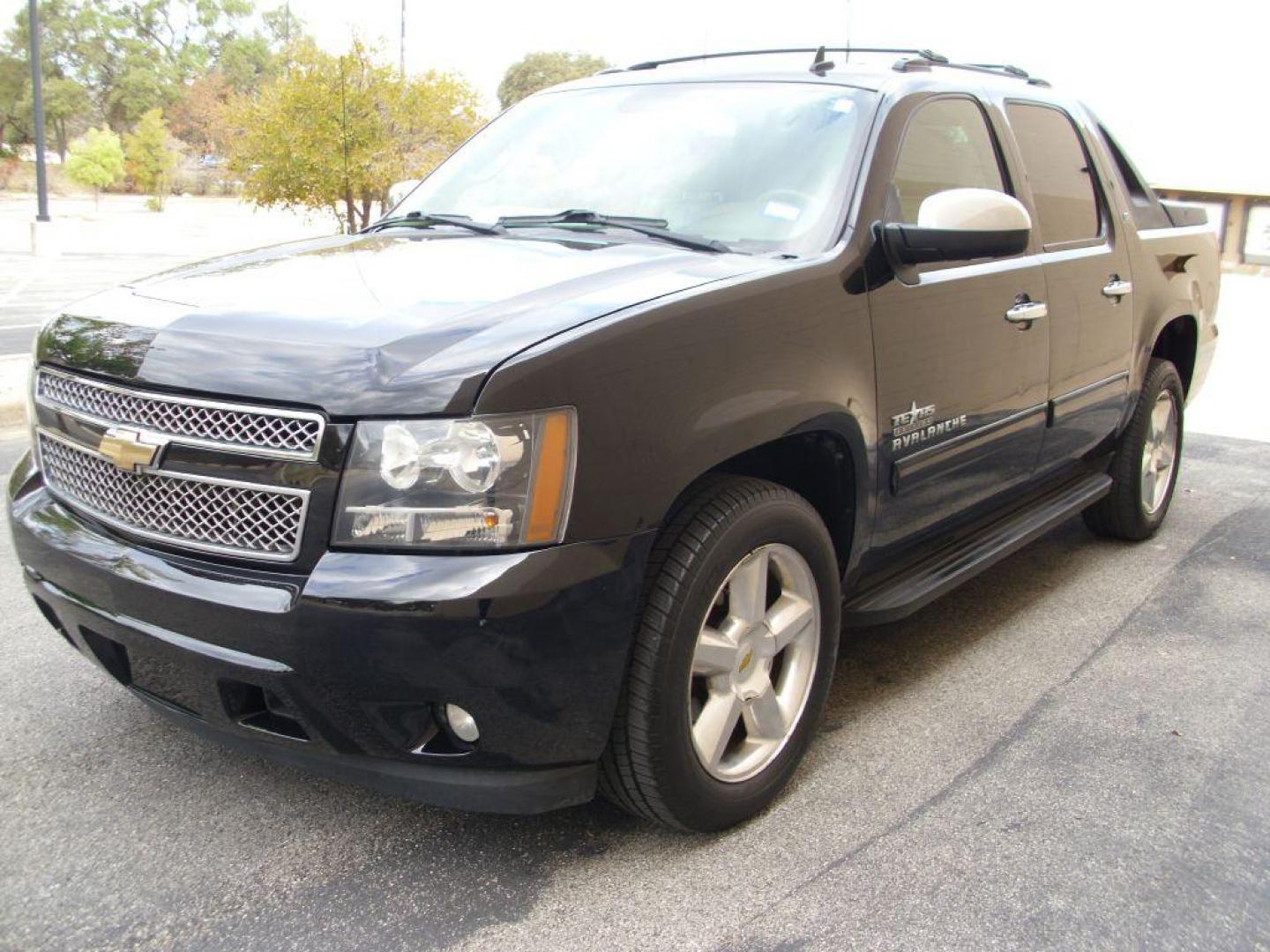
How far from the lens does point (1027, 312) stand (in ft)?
12.4

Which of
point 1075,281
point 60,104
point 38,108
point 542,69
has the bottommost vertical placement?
point 1075,281

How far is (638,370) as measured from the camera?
2418 millimetres

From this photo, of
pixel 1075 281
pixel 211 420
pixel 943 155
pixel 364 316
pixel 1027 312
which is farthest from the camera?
pixel 1075 281

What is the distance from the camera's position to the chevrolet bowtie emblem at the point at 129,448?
244 centimetres

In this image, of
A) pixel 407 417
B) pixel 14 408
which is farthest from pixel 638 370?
pixel 14 408

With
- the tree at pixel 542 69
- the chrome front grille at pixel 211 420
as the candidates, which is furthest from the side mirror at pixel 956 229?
the tree at pixel 542 69

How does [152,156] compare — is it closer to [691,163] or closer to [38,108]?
[38,108]

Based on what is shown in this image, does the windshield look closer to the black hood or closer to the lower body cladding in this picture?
the black hood

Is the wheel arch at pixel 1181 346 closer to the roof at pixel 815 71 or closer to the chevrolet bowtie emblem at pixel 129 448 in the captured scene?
the roof at pixel 815 71

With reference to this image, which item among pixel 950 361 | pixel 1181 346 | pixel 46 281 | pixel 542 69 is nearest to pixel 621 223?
pixel 950 361

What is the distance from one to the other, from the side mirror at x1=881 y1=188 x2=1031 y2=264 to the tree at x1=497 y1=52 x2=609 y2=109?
69.9 metres

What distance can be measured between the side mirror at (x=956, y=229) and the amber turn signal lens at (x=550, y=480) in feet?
4.27

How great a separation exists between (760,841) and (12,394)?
6.57 m

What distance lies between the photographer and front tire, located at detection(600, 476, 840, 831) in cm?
250
